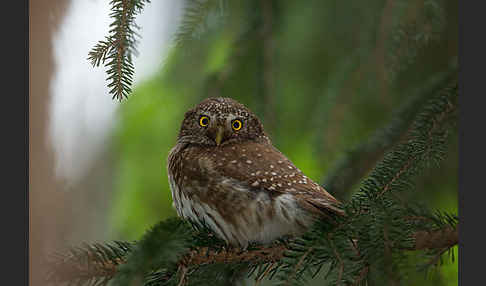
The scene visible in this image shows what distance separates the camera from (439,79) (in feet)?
8.96

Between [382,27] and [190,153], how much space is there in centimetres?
129

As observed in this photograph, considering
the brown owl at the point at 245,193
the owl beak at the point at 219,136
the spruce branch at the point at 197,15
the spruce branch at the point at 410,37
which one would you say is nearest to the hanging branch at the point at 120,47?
the spruce branch at the point at 197,15

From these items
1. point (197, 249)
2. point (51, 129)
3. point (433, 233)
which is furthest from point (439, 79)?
point (51, 129)

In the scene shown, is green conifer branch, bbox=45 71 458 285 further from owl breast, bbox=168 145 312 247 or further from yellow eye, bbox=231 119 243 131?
yellow eye, bbox=231 119 243 131

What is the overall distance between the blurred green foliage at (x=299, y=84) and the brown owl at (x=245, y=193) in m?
0.56

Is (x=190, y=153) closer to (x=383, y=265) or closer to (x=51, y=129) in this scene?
(x=51, y=129)

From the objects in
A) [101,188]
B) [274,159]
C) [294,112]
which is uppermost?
[294,112]

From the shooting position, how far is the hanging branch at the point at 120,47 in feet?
5.66

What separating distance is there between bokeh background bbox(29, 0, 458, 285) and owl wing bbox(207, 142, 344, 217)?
0.51m

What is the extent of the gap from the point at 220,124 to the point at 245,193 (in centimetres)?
66

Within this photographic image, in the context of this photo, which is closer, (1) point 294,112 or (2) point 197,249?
(2) point 197,249

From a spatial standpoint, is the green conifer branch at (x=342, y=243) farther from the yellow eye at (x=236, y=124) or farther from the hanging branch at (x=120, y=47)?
the yellow eye at (x=236, y=124)

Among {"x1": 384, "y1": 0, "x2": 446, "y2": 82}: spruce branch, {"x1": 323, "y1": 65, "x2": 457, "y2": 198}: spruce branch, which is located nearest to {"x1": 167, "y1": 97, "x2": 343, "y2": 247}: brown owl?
{"x1": 323, "y1": 65, "x2": 457, "y2": 198}: spruce branch

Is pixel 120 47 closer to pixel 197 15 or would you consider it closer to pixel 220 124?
pixel 197 15
